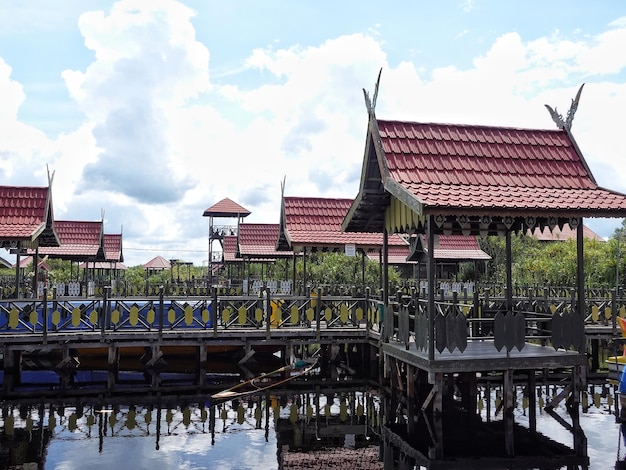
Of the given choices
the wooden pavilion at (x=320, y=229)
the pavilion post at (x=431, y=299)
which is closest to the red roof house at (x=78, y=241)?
the wooden pavilion at (x=320, y=229)

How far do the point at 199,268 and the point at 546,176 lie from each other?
72067mm

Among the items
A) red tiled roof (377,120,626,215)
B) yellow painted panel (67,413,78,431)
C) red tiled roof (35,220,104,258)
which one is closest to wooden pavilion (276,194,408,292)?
red tiled roof (377,120,626,215)

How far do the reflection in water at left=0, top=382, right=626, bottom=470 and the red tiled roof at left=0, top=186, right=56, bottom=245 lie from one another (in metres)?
4.29

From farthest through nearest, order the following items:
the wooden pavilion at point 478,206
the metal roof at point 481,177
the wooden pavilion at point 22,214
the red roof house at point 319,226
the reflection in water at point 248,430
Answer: the red roof house at point 319,226 < the wooden pavilion at point 22,214 < the wooden pavilion at point 478,206 < the metal roof at point 481,177 < the reflection in water at point 248,430

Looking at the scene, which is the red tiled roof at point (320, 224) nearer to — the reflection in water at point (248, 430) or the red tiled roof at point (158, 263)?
the reflection in water at point (248, 430)

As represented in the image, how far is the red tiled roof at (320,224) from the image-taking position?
1947cm

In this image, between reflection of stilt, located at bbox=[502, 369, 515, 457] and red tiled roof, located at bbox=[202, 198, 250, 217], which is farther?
red tiled roof, located at bbox=[202, 198, 250, 217]

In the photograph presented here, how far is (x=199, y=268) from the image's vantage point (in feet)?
268

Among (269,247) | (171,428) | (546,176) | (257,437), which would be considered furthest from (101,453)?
(269,247)

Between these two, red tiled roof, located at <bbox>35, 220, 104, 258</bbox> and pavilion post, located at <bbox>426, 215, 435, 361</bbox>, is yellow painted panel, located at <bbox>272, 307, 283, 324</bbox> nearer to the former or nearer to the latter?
pavilion post, located at <bbox>426, 215, 435, 361</bbox>

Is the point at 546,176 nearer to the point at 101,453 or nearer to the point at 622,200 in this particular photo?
the point at 622,200

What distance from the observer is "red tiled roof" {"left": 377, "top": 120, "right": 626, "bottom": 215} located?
1105 cm

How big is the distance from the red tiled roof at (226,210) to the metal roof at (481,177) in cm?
3512

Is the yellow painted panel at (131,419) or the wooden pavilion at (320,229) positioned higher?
the wooden pavilion at (320,229)
